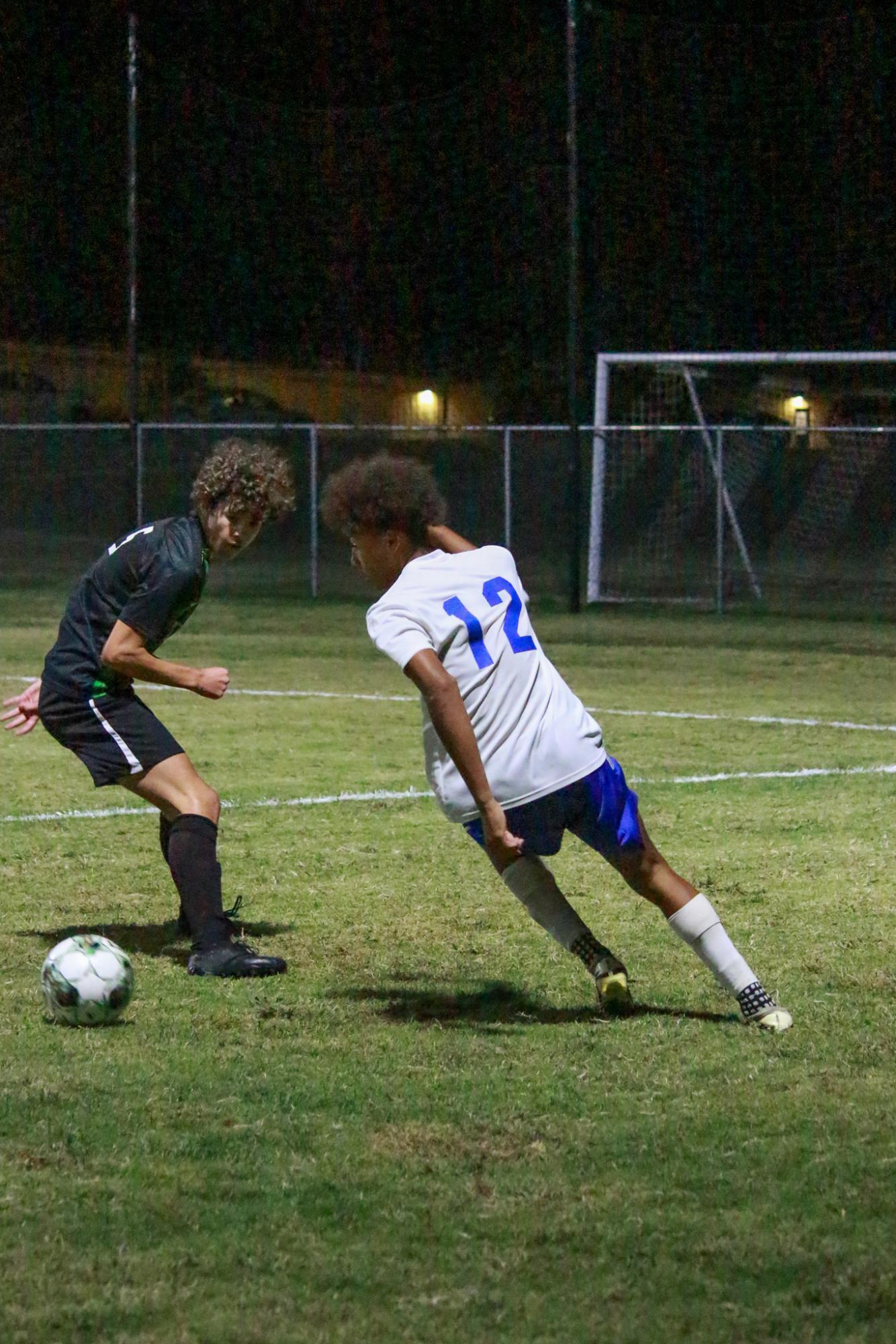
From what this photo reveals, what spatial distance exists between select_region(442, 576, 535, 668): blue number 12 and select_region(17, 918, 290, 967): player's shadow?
170 centimetres

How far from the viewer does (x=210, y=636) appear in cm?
1817

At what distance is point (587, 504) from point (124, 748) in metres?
23.5

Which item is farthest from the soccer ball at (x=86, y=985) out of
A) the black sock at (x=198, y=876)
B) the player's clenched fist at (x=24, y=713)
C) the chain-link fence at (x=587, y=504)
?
the chain-link fence at (x=587, y=504)

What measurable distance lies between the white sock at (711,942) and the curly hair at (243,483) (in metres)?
1.87

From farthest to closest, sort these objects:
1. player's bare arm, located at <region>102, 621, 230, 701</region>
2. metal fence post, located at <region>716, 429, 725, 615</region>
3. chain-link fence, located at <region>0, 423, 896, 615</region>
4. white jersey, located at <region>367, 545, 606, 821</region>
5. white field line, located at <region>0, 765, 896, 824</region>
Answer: chain-link fence, located at <region>0, 423, 896, 615</region>, metal fence post, located at <region>716, 429, 725, 615</region>, white field line, located at <region>0, 765, 896, 824</region>, player's bare arm, located at <region>102, 621, 230, 701</region>, white jersey, located at <region>367, 545, 606, 821</region>

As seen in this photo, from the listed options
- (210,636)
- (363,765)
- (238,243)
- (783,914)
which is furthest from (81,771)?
(238,243)

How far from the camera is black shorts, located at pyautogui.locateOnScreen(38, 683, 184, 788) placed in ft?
20.5

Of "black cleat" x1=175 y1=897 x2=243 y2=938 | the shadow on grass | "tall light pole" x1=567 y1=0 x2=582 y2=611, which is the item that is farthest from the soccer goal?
the shadow on grass

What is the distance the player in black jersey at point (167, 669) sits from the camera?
6055 millimetres

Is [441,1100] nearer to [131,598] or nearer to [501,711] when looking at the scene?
[501,711]

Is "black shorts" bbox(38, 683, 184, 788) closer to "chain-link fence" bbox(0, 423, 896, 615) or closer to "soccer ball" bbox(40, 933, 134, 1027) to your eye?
"soccer ball" bbox(40, 933, 134, 1027)

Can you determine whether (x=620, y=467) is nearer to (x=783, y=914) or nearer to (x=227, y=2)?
(x=227, y=2)

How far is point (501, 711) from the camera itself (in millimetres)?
5160

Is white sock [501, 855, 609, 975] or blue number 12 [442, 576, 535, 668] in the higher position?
blue number 12 [442, 576, 535, 668]
